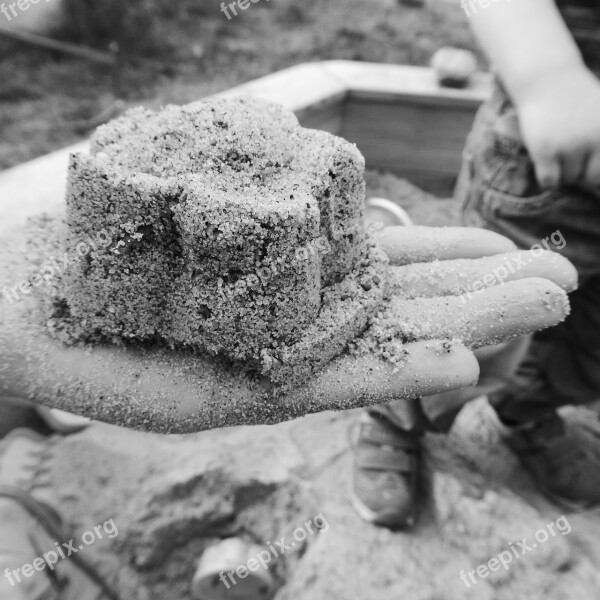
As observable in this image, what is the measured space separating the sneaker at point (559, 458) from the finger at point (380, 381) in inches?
46.1

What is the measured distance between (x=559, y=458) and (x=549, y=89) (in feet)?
4.36

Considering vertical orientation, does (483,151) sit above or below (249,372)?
above

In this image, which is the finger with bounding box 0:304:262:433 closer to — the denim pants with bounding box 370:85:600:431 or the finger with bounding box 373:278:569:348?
the finger with bounding box 373:278:569:348

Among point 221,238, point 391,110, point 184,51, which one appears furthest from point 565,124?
point 184,51

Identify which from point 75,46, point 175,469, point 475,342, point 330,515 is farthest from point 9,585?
point 75,46

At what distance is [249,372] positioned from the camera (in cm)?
103

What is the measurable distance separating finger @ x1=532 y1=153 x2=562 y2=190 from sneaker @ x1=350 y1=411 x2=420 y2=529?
957 millimetres

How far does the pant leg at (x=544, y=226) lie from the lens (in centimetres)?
147

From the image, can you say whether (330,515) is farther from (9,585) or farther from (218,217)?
(218,217)

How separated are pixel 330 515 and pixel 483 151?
1.24 metres

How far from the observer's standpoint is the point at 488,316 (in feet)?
3.62

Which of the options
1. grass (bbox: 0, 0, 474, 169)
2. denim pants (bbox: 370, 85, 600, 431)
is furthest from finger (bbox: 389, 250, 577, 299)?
grass (bbox: 0, 0, 474, 169)

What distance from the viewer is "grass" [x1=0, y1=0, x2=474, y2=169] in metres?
2.98

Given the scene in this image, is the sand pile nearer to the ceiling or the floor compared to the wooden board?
nearer to the ceiling
